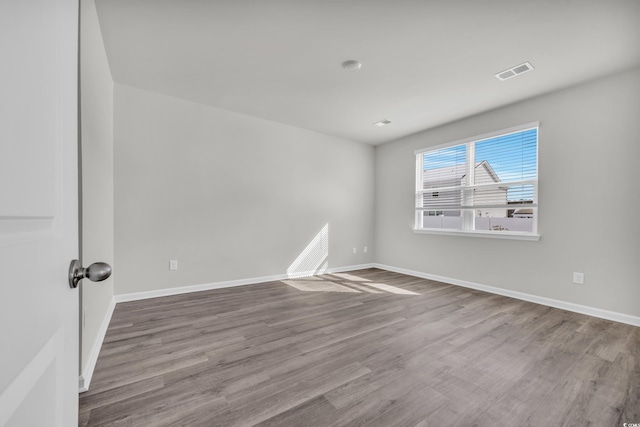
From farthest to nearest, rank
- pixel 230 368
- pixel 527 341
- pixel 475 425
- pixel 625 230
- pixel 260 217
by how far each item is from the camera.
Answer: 1. pixel 260 217
2. pixel 625 230
3. pixel 527 341
4. pixel 230 368
5. pixel 475 425

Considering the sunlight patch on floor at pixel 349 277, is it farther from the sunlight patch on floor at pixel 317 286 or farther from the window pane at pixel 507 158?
the window pane at pixel 507 158

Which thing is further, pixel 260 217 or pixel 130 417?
pixel 260 217

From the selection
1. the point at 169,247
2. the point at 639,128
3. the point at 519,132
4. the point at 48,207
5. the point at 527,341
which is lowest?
the point at 527,341

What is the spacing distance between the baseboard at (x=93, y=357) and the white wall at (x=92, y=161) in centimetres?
3

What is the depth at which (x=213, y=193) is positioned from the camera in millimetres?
3730

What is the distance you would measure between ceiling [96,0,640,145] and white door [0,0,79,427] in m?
1.88

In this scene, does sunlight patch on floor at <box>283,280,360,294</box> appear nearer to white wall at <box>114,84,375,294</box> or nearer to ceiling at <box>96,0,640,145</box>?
white wall at <box>114,84,375,294</box>

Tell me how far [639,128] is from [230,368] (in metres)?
4.25

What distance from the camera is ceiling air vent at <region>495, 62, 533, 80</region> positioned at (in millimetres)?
2668

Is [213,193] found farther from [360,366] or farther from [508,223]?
[508,223]

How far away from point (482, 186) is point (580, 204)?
1.08 m

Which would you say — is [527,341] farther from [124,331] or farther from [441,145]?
[124,331]

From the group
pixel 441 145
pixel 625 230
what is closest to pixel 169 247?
pixel 441 145

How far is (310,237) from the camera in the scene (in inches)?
184
